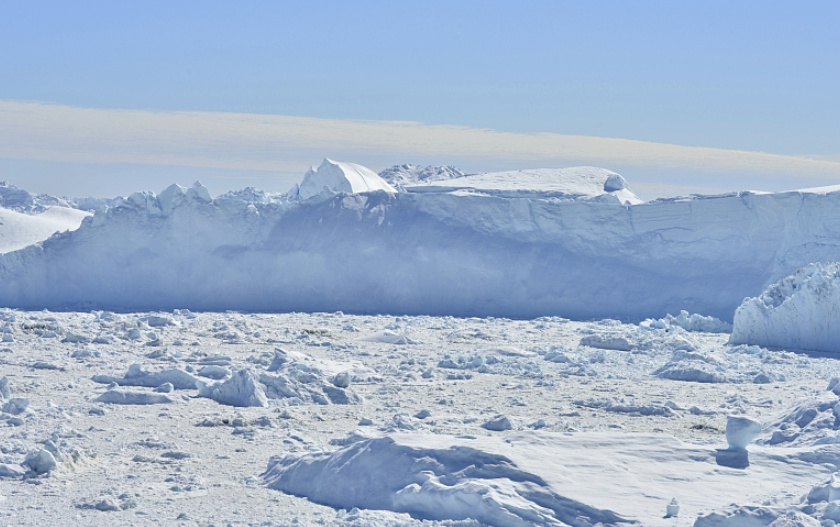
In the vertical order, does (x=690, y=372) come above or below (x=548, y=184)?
below

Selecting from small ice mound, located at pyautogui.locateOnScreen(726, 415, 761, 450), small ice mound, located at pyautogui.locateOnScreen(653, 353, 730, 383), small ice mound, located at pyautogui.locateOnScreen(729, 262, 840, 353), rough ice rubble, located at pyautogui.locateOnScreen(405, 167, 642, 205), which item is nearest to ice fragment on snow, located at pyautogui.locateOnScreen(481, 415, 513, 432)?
small ice mound, located at pyautogui.locateOnScreen(726, 415, 761, 450)

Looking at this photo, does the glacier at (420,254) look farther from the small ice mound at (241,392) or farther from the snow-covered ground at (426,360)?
the small ice mound at (241,392)

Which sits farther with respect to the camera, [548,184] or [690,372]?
[548,184]

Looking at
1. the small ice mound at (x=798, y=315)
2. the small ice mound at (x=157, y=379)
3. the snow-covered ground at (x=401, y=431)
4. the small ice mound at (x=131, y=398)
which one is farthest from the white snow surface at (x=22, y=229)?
the small ice mound at (x=131, y=398)

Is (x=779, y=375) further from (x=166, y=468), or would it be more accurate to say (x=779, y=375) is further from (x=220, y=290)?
(x=220, y=290)

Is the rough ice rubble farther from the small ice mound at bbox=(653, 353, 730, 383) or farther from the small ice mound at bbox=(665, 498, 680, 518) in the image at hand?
the small ice mound at bbox=(665, 498, 680, 518)

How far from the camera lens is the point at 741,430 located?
501 cm

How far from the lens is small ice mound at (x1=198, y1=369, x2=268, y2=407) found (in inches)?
299

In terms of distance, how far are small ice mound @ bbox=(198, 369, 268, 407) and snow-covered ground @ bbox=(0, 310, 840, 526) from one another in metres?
0.02

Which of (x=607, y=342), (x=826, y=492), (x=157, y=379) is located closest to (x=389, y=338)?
(x=607, y=342)

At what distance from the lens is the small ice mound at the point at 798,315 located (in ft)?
42.5

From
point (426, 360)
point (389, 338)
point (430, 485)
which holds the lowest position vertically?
point (389, 338)

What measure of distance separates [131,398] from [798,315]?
9.24 meters

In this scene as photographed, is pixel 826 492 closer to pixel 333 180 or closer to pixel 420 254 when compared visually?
pixel 420 254
